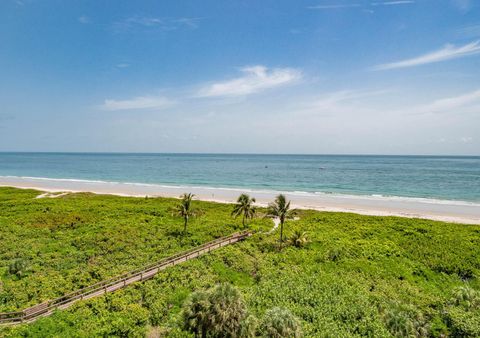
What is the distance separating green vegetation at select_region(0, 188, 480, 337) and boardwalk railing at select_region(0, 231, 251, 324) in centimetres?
141

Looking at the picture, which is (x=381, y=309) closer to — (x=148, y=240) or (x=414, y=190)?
(x=148, y=240)

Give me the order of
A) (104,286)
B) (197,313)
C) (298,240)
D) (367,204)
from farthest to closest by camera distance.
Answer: (367,204) → (298,240) → (104,286) → (197,313)

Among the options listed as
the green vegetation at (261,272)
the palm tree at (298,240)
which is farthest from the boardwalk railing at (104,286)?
the palm tree at (298,240)

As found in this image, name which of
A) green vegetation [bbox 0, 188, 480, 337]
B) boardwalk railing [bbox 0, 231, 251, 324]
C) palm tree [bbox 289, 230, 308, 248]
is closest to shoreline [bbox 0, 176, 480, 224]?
green vegetation [bbox 0, 188, 480, 337]

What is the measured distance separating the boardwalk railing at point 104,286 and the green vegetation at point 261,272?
141 centimetres

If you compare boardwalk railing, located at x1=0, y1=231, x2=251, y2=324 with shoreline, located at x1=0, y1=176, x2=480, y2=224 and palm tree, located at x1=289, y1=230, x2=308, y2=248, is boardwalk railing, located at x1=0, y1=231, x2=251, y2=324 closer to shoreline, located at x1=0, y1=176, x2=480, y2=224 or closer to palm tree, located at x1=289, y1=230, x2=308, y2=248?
palm tree, located at x1=289, y1=230, x2=308, y2=248

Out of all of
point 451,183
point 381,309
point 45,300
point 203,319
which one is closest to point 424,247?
point 381,309

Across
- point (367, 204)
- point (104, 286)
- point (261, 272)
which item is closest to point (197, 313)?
point (104, 286)

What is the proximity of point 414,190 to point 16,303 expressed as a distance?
94.7 m

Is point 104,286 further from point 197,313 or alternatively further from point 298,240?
point 298,240

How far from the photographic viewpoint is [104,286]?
2659cm

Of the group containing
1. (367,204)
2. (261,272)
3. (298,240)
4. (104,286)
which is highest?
(367,204)

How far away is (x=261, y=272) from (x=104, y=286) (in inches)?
622

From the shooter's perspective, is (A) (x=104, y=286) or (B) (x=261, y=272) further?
(B) (x=261, y=272)
